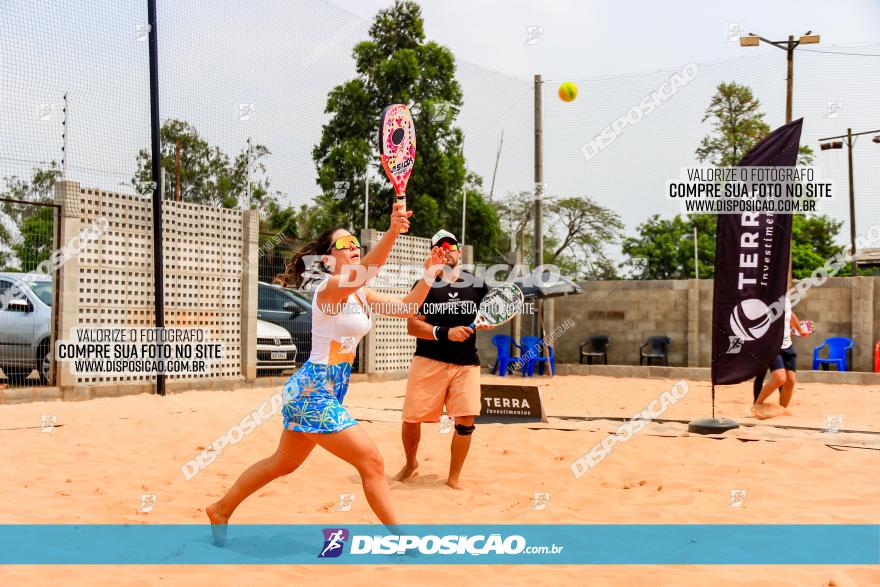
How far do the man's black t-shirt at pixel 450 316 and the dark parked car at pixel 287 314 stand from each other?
22.9 feet

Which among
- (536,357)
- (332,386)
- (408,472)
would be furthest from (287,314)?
(332,386)

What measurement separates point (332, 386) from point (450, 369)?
1702 millimetres

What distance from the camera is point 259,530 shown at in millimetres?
4066

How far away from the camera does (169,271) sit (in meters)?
10.3

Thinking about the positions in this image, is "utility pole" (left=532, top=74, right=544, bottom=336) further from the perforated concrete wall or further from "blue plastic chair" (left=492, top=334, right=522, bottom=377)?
the perforated concrete wall

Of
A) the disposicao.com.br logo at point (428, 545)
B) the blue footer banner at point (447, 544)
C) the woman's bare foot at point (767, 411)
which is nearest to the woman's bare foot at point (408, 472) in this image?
the blue footer banner at point (447, 544)

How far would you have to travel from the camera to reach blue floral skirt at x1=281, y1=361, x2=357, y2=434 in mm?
3486

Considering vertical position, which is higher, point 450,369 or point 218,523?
point 450,369

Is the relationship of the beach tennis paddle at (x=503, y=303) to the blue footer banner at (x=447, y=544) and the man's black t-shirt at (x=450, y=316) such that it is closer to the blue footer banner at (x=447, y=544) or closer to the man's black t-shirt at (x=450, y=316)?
the man's black t-shirt at (x=450, y=316)

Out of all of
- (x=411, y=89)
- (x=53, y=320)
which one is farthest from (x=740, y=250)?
(x=411, y=89)

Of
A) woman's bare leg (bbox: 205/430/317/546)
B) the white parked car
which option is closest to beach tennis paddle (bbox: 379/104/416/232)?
woman's bare leg (bbox: 205/430/317/546)

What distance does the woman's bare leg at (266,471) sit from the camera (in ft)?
11.8

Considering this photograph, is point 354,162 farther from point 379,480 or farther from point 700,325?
point 379,480

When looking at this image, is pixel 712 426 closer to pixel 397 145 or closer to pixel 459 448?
pixel 459 448
